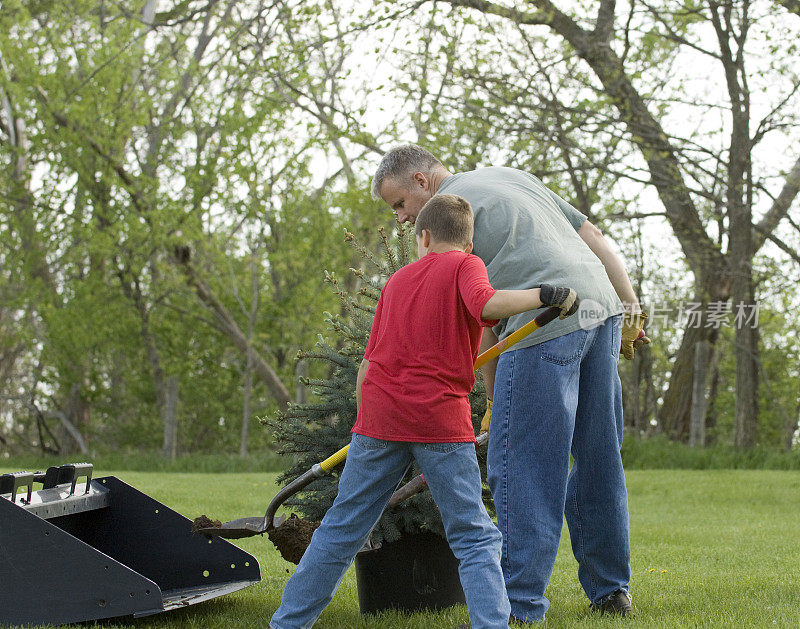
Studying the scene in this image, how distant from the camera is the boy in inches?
111

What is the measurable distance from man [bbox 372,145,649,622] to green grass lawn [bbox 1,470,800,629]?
0.27 m

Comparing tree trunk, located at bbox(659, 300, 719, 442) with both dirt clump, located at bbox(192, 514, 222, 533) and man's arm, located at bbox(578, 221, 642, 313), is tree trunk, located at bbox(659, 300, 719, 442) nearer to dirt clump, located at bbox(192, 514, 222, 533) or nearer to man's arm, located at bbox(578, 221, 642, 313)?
man's arm, located at bbox(578, 221, 642, 313)

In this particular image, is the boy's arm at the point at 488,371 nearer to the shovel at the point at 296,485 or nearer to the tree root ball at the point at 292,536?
the shovel at the point at 296,485

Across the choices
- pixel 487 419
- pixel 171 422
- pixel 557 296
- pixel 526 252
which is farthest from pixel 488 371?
pixel 171 422

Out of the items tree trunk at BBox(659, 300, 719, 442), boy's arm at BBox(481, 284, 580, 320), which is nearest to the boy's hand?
boy's arm at BBox(481, 284, 580, 320)

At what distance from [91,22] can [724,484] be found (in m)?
12.8

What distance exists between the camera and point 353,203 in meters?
15.2

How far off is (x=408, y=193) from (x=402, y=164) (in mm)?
112

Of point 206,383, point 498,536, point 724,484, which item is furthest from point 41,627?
point 206,383

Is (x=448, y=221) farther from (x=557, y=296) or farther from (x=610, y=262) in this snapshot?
(x=610, y=262)

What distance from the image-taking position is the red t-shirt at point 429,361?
284 cm

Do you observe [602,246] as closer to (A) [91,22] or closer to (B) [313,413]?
(B) [313,413]

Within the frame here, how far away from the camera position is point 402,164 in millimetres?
3488

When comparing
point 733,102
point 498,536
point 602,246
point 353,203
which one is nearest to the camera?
point 498,536
